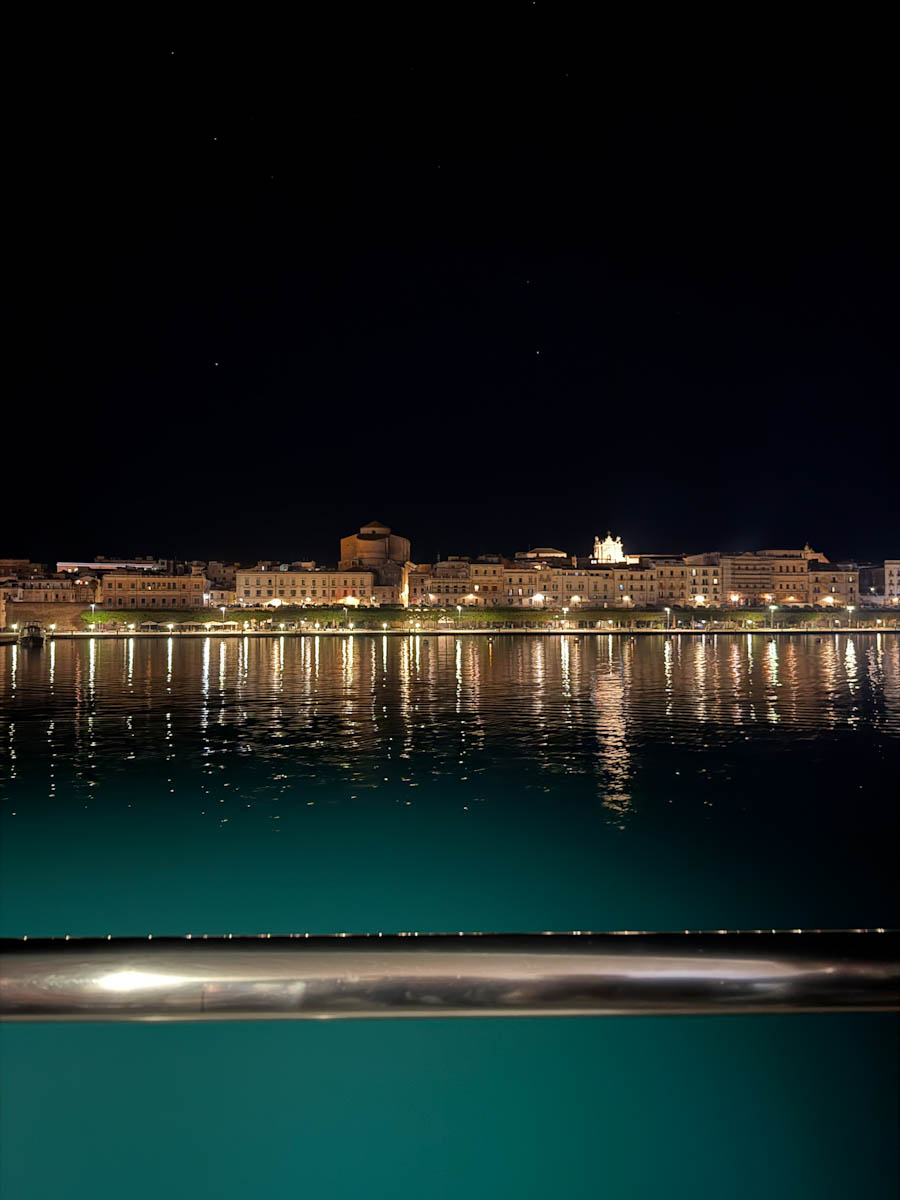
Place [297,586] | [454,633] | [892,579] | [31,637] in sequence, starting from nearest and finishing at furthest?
[31,637] < [454,633] < [297,586] < [892,579]

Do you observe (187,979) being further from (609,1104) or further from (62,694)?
(62,694)

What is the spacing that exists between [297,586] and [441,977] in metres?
96.6

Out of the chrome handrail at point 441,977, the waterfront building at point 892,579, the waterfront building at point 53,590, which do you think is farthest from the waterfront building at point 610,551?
the chrome handrail at point 441,977

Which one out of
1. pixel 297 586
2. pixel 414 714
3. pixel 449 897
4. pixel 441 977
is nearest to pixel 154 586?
pixel 297 586

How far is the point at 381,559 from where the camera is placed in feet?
343

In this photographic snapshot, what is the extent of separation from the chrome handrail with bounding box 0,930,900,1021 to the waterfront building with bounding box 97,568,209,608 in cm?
9626

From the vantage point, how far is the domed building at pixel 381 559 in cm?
9988

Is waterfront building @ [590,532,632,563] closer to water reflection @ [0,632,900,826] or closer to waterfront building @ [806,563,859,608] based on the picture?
waterfront building @ [806,563,859,608]

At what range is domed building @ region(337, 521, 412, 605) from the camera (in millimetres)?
99875

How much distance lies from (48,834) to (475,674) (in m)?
20.1

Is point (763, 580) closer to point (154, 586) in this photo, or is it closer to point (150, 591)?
point (154, 586)

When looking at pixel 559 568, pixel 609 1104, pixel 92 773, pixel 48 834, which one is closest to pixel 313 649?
pixel 92 773

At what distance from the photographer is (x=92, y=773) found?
35.6 ft

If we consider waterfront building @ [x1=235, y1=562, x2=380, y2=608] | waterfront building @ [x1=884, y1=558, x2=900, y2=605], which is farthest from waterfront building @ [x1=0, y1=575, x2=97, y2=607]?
waterfront building @ [x1=884, y1=558, x2=900, y2=605]
